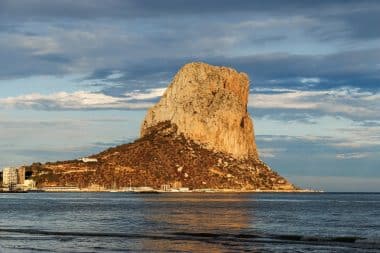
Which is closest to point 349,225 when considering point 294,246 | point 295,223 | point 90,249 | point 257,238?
point 295,223

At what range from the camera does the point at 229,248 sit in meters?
68.4

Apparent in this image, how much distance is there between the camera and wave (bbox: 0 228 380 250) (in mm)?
76688

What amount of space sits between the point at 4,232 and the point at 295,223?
46.2 m

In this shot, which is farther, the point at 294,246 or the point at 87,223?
the point at 87,223

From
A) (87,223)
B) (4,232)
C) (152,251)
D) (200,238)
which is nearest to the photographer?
(152,251)

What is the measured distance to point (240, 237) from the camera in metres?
81.9

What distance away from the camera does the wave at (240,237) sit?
252ft

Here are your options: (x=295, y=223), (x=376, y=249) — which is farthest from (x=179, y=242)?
(x=295, y=223)

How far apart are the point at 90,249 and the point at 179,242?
38.3ft

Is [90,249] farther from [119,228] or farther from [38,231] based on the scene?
[119,228]

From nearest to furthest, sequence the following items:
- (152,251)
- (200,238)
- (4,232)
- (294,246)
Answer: (152,251)
(294,246)
(200,238)
(4,232)

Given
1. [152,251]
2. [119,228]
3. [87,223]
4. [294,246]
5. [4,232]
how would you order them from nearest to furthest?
[152,251] < [294,246] < [4,232] < [119,228] < [87,223]

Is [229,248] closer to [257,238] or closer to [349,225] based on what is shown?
[257,238]

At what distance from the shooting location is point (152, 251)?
65.7 m
